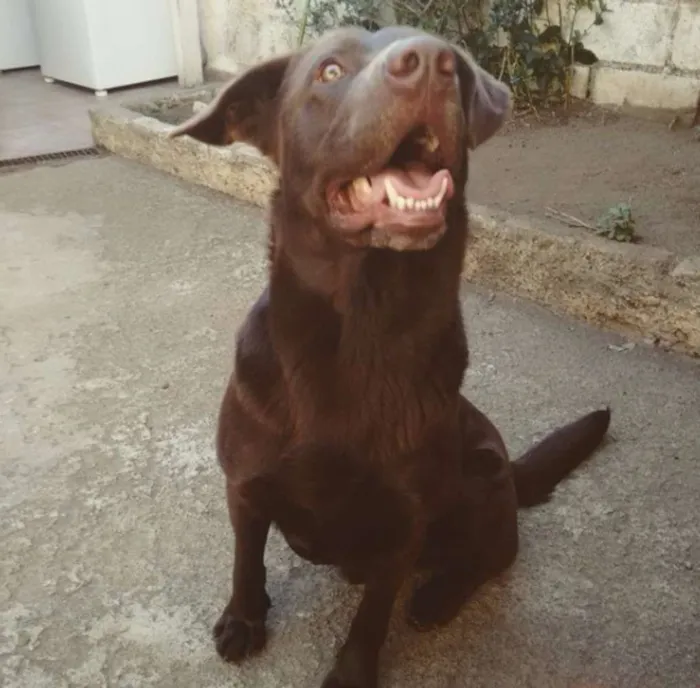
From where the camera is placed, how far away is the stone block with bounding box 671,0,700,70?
10.2ft

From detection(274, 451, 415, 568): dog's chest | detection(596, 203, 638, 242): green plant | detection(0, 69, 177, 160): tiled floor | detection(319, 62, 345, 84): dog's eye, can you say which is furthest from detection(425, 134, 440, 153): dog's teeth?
detection(0, 69, 177, 160): tiled floor

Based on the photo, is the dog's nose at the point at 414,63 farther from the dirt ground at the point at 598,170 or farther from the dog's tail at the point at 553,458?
the dirt ground at the point at 598,170

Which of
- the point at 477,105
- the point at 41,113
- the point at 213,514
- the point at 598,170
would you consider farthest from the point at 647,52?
the point at 41,113

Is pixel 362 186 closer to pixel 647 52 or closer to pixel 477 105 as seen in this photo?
pixel 477 105

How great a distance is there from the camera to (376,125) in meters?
1.02

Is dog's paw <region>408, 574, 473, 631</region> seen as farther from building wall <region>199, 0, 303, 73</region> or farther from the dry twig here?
building wall <region>199, 0, 303, 73</region>

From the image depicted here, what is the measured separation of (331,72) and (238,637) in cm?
91

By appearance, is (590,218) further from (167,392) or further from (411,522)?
(411,522)

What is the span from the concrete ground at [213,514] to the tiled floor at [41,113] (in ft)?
4.81

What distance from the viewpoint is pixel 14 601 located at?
1547mm

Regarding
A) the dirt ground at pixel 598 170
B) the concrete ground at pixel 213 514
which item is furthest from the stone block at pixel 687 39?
the concrete ground at pixel 213 514

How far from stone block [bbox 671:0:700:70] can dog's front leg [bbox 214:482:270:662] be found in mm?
2613

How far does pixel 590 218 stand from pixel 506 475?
1346 millimetres

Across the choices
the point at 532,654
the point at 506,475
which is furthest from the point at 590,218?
the point at 532,654
